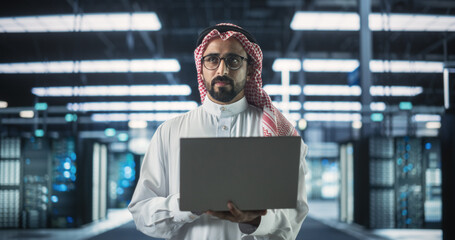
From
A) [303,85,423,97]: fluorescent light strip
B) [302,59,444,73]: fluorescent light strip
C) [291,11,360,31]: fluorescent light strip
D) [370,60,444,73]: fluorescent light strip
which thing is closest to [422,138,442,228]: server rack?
[291,11,360,31]: fluorescent light strip

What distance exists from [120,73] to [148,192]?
605 inches

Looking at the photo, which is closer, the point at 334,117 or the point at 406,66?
the point at 406,66

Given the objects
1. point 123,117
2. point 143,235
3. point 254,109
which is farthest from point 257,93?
A: point 123,117

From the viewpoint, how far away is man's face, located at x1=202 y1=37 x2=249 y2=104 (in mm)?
1702

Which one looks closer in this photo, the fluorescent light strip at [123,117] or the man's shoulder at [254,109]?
the man's shoulder at [254,109]

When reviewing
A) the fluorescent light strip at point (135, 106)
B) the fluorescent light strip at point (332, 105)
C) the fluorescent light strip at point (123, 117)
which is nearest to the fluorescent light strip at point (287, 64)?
the fluorescent light strip at point (135, 106)

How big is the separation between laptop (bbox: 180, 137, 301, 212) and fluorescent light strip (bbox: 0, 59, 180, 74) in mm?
12016

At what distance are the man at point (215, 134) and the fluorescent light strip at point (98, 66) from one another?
11586 mm

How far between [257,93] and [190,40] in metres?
13.0

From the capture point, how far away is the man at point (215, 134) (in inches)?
64.0

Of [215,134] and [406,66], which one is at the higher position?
[406,66]

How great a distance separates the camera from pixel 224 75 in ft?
5.54

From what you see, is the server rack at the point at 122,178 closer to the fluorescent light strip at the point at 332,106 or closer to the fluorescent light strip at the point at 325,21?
the fluorescent light strip at the point at 325,21

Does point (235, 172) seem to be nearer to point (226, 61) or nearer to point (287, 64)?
point (226, 61)
